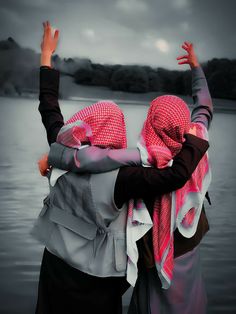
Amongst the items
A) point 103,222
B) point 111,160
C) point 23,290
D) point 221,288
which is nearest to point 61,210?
point 103,222

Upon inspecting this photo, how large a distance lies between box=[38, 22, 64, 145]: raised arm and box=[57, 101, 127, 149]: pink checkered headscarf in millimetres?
180

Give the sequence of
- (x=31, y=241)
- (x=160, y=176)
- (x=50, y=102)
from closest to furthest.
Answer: (x=160, y=176)
(x=50, y=102)
(x=31, y=241)

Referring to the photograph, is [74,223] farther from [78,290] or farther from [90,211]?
[78,290]

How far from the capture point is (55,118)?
1.73 m

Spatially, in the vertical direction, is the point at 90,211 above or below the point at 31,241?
above

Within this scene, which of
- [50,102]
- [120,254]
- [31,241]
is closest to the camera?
[120,254]

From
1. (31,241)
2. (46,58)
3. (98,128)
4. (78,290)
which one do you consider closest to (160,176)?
(98,128)

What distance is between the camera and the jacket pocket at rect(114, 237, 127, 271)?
1558 mm

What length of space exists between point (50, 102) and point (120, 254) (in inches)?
23.1

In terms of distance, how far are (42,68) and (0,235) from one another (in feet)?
7.45

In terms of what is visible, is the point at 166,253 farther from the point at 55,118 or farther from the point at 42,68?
the point at 42,68

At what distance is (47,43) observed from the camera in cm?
181

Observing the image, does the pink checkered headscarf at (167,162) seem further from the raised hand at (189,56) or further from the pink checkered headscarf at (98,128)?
the raised hand at (189,56)

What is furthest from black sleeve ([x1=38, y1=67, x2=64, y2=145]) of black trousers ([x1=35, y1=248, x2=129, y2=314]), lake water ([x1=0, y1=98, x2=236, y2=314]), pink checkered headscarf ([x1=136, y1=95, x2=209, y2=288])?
lake water ([x1=0, y1=98, x2=236, y2=314])
